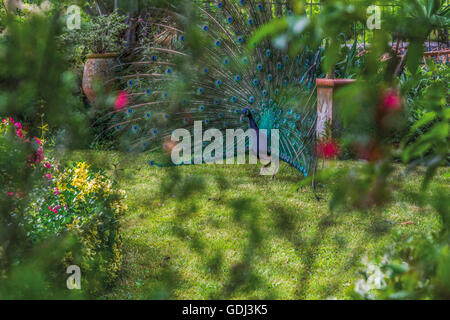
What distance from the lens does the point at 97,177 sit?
2.99 m

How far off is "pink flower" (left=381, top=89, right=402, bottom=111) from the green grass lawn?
6.7 inches

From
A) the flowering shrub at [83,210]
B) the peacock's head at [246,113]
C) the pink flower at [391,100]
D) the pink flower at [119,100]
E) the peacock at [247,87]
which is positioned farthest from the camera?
the peacock's head at [246,113]

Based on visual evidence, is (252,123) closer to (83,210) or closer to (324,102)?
(324,102)

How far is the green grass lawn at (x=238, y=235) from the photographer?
788mm

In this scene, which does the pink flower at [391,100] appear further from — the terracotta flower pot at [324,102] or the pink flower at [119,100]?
the terracotta flower pot at [324,102]

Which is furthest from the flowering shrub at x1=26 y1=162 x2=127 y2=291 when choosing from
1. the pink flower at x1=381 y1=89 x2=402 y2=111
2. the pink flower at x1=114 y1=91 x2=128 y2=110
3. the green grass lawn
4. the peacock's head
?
the peacock's head

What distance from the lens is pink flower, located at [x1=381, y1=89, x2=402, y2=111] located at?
2.28 feet

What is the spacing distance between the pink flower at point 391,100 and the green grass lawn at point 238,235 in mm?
170

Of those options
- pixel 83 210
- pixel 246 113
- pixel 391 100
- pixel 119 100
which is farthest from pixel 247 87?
pixel 391 100

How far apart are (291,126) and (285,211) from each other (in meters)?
4.56

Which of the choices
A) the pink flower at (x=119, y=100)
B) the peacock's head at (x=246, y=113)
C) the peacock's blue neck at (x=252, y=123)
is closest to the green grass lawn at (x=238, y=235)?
the pink flower at (x=119, y=100)

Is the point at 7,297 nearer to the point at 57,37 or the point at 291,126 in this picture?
the point at 57,37

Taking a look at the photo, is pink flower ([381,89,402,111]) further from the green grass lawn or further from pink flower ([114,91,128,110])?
pink flower ([114,91,128,110])
